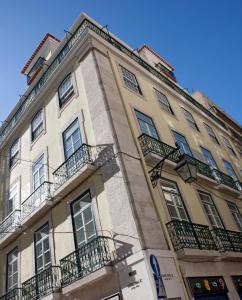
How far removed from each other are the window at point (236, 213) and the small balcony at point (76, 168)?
5958 mm

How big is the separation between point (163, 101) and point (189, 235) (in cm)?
670

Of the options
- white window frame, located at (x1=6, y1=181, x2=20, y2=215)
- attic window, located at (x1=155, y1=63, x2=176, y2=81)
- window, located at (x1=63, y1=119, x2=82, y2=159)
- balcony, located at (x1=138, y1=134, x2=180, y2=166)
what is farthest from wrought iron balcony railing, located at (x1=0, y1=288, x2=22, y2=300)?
attic window, located at (x1=155, y1=63, x2=176, y2=81)

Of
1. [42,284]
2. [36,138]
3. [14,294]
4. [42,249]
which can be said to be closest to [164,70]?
[36,138]

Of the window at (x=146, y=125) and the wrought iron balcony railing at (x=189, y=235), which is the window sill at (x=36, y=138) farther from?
the wrought iron balcony railing at (x=189, y=235)

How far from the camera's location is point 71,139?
9938 millimetres

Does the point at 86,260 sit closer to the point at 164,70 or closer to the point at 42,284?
the point at 42,284

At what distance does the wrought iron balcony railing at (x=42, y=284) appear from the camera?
8071 millimetres

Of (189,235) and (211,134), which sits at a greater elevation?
(211,134)

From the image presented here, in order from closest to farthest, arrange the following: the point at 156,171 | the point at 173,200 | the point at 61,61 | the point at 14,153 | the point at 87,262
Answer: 1. the point at 87,262
2. the point at 156,171
3. the point at 173,200
4. the point at 61,61
5. the point at 14,153

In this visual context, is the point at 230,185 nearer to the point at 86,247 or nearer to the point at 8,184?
the point at 86,247

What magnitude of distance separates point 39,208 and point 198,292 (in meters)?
5.10

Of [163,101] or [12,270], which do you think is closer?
[12,270]

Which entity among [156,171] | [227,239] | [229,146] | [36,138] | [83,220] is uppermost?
[229,146]

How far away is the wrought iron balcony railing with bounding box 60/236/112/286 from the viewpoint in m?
7.02
